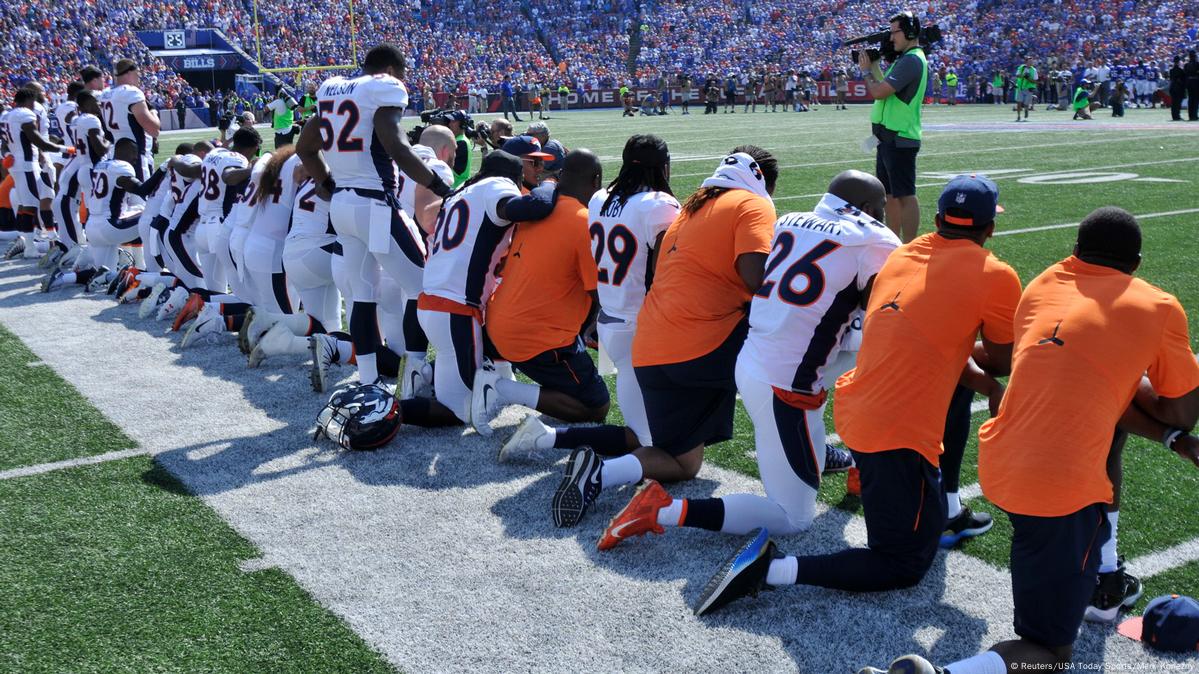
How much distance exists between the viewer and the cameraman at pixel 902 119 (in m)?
9.07

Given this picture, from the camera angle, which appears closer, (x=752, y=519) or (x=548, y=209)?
(x=752, y=519)

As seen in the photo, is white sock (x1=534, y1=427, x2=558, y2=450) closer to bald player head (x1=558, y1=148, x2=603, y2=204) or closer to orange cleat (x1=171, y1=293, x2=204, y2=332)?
bald player head (x1=558, y1=148, x2=603, y2=204)

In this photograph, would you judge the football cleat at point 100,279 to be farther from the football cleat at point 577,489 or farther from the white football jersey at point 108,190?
the football cleat at point 577,489

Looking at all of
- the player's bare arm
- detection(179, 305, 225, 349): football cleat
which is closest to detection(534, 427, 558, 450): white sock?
the player's bare arm

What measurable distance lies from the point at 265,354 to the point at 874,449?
4.76 metres

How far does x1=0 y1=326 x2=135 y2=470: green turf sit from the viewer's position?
555cm

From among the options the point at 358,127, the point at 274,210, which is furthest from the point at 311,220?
the point at 358,127

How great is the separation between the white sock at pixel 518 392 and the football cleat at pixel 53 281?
641 centimetres

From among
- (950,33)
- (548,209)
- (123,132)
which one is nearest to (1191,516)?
(548,209)

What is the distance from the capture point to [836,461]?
497cm

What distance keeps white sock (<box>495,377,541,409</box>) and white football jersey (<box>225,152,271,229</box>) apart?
2.91 m

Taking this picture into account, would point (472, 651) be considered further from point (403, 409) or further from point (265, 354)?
point (265, 354)

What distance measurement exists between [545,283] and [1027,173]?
12.1 metres

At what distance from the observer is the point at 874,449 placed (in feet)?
11.7
